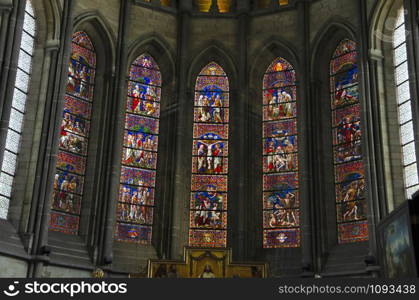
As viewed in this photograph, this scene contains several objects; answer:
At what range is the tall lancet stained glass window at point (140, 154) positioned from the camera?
→ 19297mm

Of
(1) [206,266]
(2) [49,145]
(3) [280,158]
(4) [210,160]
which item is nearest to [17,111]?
(2) [49,145]

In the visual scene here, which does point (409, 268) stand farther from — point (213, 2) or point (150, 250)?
point (213, 2)

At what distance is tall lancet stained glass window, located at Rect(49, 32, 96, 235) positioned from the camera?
60.5 feet

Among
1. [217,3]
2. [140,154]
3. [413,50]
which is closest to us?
[413,50]

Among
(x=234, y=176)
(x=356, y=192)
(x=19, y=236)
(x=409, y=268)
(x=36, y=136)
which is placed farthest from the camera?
(x=234, y=176)

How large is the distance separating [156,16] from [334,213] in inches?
333

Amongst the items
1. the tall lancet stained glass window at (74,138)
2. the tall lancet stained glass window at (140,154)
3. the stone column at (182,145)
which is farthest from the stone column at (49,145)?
the stone column at (182,145)

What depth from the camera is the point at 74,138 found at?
758 inches

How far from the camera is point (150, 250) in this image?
19047mm

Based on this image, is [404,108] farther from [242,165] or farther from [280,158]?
[242,165]

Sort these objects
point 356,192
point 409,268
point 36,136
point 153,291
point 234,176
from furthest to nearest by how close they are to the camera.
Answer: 1. point 234,176
2. point 356,192
3. point 36,136
4. point 409,268
5. point 153,291

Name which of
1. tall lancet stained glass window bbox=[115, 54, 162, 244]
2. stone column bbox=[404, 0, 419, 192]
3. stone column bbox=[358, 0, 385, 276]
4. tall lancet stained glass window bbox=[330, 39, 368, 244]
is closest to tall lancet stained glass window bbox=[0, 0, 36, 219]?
tall lancet stained glass window bbox=[115, 54, 162, 244]

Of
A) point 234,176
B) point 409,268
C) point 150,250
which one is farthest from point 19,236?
point 409,268

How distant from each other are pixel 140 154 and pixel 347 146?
611cm
